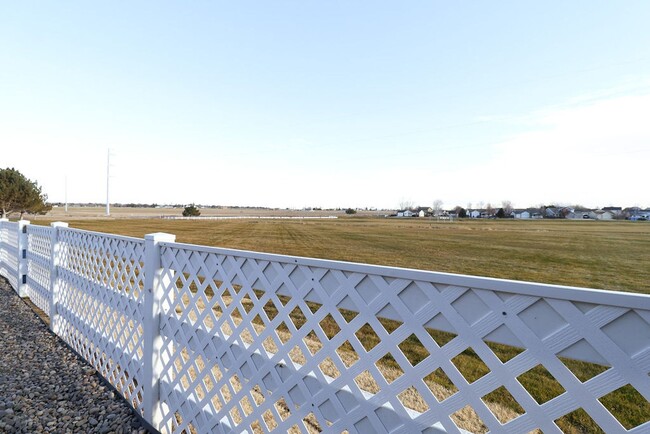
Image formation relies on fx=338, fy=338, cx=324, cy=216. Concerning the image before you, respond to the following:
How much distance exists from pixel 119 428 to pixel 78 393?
0.97 metres

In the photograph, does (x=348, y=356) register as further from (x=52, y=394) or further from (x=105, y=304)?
(x=52, y=394)

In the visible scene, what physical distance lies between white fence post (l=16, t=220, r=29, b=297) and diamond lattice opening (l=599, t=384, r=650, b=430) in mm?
9983

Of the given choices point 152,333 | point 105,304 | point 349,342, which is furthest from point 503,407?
point 105,304

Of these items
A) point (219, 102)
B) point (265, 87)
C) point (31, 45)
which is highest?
point (265, 87)

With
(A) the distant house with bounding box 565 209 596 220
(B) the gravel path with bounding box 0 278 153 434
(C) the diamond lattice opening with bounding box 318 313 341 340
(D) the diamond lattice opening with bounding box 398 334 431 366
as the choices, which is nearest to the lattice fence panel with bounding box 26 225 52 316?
(B) the gravel path with bounding box 0 278 153 434

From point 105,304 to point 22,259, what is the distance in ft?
16.1

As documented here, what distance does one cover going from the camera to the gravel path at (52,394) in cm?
300

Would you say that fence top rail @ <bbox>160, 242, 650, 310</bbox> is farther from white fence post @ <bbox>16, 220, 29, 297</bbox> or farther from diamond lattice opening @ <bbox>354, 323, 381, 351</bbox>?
white fence post @ <bbox>16, 220, 29, 297</bbox>

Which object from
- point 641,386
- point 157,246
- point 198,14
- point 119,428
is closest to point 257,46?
point 198,14

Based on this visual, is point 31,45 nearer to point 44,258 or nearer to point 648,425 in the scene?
point 44,258

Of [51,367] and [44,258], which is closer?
[51,367]

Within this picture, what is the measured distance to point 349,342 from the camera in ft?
5.77

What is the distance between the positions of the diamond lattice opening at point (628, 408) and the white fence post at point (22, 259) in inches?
393

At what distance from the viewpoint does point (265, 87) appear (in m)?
20.1
